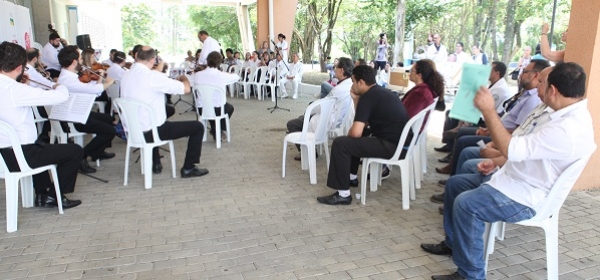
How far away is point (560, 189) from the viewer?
213 centimetres

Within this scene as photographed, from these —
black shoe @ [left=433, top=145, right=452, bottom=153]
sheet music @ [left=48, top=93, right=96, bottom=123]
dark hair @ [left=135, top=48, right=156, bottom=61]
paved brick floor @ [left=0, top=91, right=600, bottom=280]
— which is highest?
dark hair @ [left=135, top=48, right=156, bottom=61]

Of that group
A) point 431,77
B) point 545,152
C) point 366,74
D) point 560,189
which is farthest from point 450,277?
point 431,77

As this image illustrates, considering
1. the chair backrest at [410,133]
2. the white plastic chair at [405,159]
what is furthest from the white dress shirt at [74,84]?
the chair backrest at [410,133]

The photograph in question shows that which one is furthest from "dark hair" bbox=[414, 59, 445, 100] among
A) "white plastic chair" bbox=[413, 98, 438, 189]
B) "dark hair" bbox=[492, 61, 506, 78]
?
"dark hair" bbox=[492, 61, 506, 78]

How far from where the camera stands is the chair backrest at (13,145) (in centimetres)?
294

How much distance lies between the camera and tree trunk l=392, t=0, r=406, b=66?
41.6 ft

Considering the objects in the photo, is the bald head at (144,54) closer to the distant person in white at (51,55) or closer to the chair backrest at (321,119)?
the chair backrest at (321,119)

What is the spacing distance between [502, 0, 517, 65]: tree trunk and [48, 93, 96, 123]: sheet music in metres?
12.6

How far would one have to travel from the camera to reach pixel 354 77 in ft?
11.6

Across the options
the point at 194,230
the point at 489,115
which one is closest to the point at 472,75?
the point at 489,115

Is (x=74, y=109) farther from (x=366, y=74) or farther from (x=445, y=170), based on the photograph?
(x=445, y=170)

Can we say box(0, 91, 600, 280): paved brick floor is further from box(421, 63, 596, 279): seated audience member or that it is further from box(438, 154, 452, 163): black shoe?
box(438, 154, 452, 163): black shoe

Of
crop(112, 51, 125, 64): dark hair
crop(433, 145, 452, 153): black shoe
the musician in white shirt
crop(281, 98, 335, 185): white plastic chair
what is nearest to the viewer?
crop(281, 98, 335, 185): white plastic chair

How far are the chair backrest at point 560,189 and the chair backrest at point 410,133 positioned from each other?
127 cm
